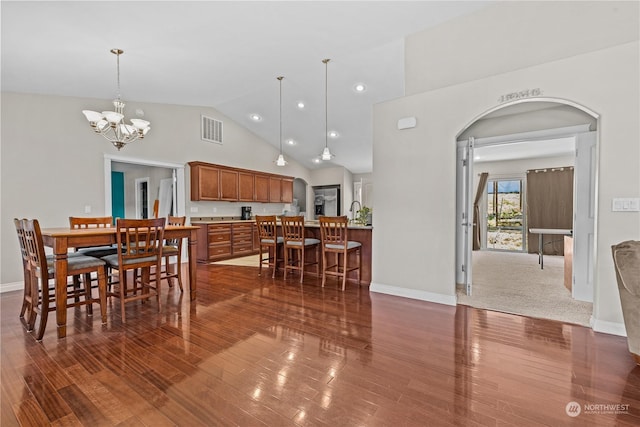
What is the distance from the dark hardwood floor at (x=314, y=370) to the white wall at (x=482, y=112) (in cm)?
69

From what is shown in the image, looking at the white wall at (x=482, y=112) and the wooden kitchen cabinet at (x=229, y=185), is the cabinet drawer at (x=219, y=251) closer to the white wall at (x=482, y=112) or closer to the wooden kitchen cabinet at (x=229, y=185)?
the wooden kitchen cabinet at (x=229, y=185)

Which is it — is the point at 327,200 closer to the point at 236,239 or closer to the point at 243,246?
the point at 243,246

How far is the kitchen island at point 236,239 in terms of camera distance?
436cm

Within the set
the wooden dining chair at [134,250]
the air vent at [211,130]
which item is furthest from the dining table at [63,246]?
the air vent at [211,130]

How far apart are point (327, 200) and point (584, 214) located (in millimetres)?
6878

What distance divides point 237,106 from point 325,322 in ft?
17.3

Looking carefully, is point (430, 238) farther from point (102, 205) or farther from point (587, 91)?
point (102, 205)

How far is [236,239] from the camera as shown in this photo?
21.4ft

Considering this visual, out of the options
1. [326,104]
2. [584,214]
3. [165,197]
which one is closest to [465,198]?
[584,214]

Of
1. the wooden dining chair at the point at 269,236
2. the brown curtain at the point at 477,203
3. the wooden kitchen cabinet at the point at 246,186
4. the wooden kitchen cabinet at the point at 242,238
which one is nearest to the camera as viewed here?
the wooden dining chair at the point at 269,236

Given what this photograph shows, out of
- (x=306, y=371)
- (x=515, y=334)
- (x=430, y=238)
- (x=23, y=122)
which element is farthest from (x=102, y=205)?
(x=515, y=334)

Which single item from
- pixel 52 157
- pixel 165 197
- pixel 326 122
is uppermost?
pixel 326 122

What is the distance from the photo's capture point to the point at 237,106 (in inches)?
252

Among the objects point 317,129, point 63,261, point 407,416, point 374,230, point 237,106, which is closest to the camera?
point 407,416
